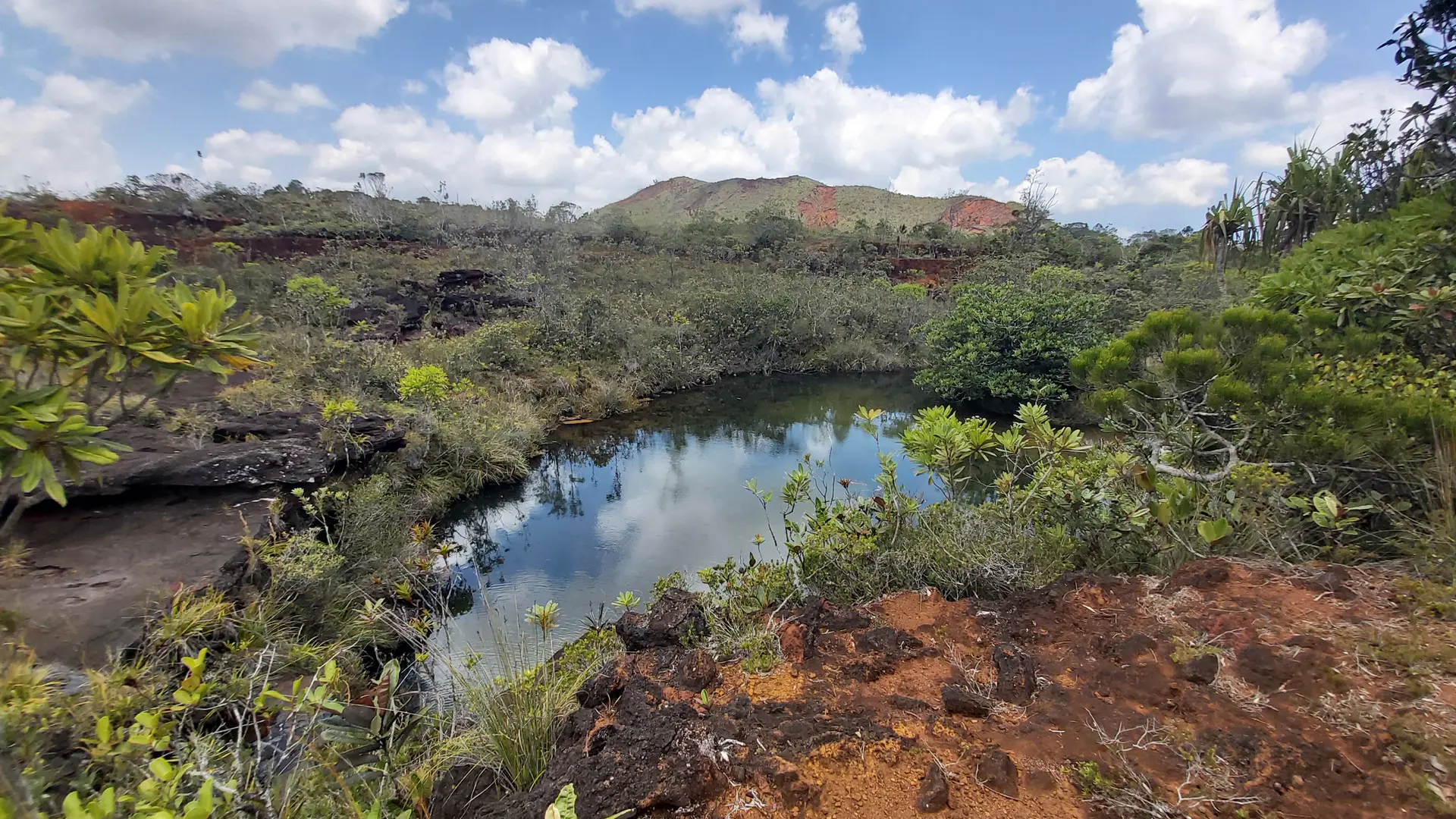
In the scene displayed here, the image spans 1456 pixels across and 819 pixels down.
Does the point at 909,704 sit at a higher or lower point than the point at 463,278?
lower

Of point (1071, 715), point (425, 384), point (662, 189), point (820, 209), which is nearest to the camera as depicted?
point (1071, 715)

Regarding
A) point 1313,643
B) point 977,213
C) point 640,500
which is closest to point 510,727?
point 1313,643

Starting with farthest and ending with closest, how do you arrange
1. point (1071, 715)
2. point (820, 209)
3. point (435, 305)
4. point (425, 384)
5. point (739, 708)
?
point (820, 209)
point (435, 305)
point (425, 384)
point (739, 708)
point (1071, 715)

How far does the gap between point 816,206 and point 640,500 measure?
48.9 m

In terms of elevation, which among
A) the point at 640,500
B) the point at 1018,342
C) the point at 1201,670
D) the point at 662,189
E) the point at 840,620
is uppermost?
the point at 662,189

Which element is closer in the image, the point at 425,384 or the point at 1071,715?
the point at 1071,715

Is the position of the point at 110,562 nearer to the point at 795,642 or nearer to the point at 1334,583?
the point at 795,642

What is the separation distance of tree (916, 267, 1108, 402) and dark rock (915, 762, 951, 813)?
10.1m

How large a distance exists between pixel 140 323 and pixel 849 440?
9546mm

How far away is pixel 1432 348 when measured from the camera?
336cm

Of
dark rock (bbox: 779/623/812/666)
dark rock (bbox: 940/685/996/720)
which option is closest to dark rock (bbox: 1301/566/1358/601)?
dark rock (bbox: 940/685/996/720)

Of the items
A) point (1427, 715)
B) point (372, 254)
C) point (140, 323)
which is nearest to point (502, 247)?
point (372, 254)

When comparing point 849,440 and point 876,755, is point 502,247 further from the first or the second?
point 876,755

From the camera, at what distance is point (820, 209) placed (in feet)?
167
